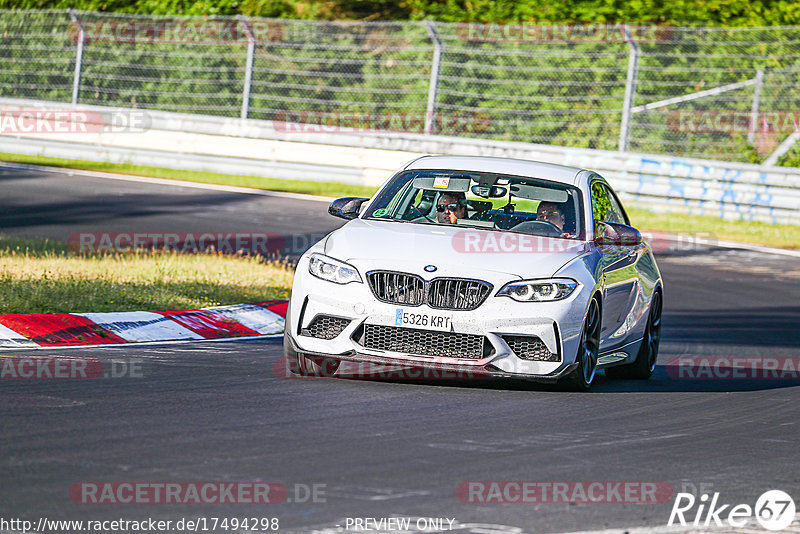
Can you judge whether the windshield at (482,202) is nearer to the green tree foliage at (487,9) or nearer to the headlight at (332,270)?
the headlight at (332,270)

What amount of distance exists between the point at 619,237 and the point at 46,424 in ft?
14.5

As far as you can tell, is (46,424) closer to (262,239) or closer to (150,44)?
(262,239)

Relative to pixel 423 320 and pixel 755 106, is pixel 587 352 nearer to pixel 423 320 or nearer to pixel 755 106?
pixel 423 320

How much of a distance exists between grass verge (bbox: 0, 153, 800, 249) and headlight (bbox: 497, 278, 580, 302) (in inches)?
522

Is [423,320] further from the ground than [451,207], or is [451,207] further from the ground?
[451,207]

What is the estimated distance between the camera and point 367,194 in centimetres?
2408

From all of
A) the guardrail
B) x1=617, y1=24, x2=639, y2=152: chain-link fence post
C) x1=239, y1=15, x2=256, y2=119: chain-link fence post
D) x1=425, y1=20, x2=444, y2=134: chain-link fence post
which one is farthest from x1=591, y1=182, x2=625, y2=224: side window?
x1=239, y1=15, x2=256, y2=119: chain-link fence post

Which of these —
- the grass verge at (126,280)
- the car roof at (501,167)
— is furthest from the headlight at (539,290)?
the grass verge at (126,280)

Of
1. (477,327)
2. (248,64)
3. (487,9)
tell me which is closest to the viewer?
(477,327)

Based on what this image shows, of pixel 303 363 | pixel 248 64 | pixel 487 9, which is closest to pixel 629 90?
pixel 248 64

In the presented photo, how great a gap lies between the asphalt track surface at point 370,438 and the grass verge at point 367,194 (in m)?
10.9

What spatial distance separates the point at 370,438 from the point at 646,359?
4048 mm

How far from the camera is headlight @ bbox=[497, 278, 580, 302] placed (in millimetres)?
8250

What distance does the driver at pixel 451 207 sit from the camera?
30.9 ft
